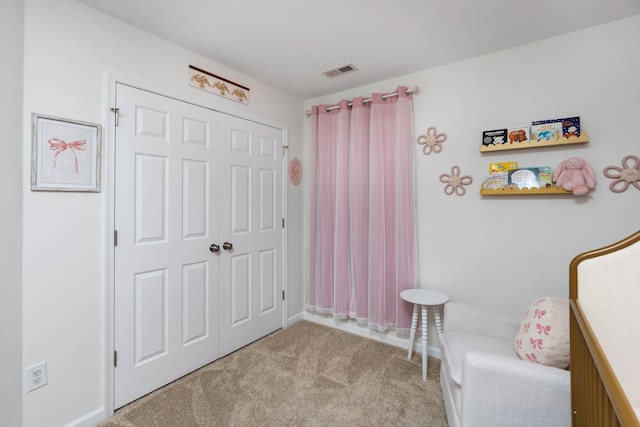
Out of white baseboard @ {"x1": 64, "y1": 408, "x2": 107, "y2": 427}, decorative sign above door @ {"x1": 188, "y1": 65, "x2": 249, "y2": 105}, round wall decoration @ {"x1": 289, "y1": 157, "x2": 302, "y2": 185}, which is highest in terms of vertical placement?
decorative sign above door @ {"x1": 188, "y1": 65, "x2": 249, "y2": 105}

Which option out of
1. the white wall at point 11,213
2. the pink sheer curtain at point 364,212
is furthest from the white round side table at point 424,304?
the white wall at point 11,213

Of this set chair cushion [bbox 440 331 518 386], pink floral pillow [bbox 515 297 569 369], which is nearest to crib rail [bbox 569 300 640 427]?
pink floral pillow [bbox 515 297 569 369]

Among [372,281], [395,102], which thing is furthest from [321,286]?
[395,102]

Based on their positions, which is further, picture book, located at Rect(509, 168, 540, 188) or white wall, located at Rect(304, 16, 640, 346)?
picture book, located at Rect(509, 168, 540, 188)

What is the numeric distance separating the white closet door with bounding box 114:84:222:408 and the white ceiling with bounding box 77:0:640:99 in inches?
18.8

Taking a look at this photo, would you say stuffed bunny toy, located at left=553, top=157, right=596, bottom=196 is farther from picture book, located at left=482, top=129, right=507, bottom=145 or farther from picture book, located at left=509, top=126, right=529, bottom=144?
picture book, located at left=482, top=129, right=507, bottom=145

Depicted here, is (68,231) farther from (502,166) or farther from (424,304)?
(502,166)

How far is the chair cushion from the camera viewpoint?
1.48 metres

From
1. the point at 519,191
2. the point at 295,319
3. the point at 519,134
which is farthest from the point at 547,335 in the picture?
the point at 295,319

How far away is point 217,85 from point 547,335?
8.82 ft

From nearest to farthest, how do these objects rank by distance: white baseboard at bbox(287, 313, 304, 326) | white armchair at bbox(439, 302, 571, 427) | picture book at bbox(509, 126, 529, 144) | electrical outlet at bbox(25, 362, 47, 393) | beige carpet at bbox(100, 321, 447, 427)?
white armchair at bbox(439, 302, 571, 427) < electrical outlet at bbox(25, 362, 47, 393) < beige carpet at bbox(100, 321, 447, 427) < picture book at bbox(509, 126, 529, 144) < white baseboard at bbox(287, 313, 304, 326)

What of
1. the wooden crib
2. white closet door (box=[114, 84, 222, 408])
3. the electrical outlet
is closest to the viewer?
the wooden crib

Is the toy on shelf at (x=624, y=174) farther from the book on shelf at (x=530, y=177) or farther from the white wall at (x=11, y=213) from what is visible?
the white wall at (x=11, y=213)

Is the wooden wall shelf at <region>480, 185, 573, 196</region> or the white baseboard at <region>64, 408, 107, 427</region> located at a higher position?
the wooden wall shelf at <region>480, 185, 573, 196</region>
